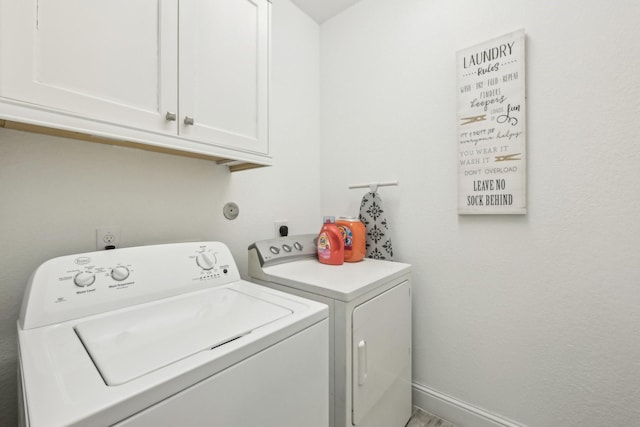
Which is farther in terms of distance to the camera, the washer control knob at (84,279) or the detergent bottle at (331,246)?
the detergent bottle at (331,246)

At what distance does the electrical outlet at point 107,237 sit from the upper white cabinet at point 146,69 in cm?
46

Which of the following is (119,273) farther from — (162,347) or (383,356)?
(383,356)

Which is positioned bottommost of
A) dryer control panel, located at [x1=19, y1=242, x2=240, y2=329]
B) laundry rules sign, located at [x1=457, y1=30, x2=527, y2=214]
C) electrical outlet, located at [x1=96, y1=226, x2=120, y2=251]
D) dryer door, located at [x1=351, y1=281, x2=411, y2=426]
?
dryer door, located at [x1=351, y1=281, x2=411, y2=426]

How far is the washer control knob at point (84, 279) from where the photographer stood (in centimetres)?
84

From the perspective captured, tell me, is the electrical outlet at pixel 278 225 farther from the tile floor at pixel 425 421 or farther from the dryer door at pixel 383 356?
the tile floor at pixel 425 421

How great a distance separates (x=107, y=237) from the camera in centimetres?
110

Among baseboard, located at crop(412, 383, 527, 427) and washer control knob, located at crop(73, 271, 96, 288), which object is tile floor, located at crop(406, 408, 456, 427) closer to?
baseboard, located at crop(412, 383, 527, 427)

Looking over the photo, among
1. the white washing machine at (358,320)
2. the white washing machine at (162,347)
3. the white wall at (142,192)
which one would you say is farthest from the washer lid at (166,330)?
the white wall at (142,192)

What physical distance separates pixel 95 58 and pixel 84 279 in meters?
0.68

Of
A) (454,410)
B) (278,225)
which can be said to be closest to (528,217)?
(454,410)

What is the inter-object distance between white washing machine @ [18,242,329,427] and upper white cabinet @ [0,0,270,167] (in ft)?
1.50

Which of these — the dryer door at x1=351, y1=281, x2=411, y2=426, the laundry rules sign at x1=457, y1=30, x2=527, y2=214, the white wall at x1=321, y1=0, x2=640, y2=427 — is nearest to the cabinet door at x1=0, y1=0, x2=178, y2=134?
the dryer door at x1=351, y1=281, x2=411, y2=426

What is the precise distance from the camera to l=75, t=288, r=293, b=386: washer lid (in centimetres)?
58

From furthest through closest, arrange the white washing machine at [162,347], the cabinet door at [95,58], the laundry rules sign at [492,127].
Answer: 1. the laundry rules sign at [492,127]
2. the cabinet door at [95,58]
3. the white washing machine at [162,347]
